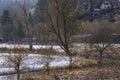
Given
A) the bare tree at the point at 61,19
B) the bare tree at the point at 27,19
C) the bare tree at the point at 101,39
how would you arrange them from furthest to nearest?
the bare tree at the point at 27,19 → the bare tree at the point at 61,19 → the bare tree at the point at 101,39

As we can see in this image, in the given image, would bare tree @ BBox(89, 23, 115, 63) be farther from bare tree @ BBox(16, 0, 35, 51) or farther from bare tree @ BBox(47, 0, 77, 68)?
bare tree @ BBox(16, 0, 35, 51)

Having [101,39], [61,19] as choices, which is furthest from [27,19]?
[101,39]

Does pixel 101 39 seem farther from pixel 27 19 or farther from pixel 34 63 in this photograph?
pixel 27 19

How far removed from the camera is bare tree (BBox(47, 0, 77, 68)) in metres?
38.3

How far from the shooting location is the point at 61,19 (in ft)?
128

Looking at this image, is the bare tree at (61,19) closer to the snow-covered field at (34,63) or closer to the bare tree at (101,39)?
the bare tree at (101,39)

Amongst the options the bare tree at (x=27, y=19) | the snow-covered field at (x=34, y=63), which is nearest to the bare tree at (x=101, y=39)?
the snow-covered field at (x=34, y=63)

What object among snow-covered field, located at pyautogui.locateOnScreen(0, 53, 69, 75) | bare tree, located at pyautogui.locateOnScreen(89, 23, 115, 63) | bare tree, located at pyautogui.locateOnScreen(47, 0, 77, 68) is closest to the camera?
snow-covered field, located at pyautogui.locateOnScreen(0, 53, 69, 75)

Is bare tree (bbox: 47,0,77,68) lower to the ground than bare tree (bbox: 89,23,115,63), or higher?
higher

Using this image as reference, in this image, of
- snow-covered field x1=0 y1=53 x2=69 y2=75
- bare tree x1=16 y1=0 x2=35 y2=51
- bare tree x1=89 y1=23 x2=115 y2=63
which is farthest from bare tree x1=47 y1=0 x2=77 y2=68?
bare tree x1=16 y1=0 x2=35 y2=51

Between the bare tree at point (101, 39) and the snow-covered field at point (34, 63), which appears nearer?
the snow-covered field at point (34, 63)

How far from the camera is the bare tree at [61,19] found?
3834 cm

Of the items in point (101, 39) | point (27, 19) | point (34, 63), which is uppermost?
point (101, 39)

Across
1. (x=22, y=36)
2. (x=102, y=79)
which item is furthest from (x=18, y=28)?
(x=102, y=79)
